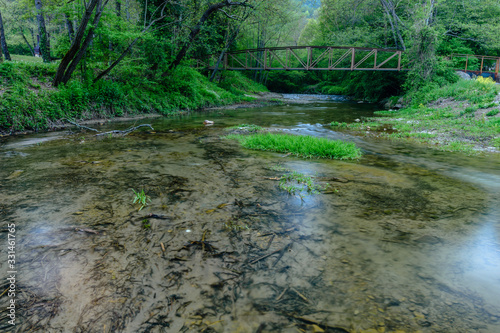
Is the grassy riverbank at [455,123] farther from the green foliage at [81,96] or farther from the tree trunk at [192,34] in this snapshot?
the green foliage at [81,96]

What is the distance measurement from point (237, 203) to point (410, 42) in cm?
2208

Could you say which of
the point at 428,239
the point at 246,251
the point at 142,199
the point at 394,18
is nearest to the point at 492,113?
the point at 428,239

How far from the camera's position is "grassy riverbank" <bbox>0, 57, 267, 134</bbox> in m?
9.73

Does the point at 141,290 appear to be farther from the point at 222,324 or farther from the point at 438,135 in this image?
the point at 438,135

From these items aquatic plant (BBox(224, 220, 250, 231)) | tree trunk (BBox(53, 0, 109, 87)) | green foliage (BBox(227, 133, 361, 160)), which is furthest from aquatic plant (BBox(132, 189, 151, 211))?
tree trunk (BBox(53, 0, 109, 87))

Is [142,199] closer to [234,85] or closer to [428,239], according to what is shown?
[428,239]

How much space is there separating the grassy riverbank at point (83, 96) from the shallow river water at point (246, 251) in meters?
5.40

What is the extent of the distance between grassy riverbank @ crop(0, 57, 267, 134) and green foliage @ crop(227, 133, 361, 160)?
7.47 metres

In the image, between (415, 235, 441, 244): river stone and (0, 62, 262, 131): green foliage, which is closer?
(415, 235, 441, 244): river stone

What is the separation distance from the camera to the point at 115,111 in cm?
1323

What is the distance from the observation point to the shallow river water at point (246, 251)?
6.85 ft

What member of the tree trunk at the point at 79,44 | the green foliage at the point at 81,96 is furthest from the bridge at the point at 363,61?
the tree trunk at the point at 79,44

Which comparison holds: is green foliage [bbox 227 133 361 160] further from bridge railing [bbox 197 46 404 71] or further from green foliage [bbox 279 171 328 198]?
bridge railing [bbox 197 46 404 71]

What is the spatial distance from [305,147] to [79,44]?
9.64 meters
